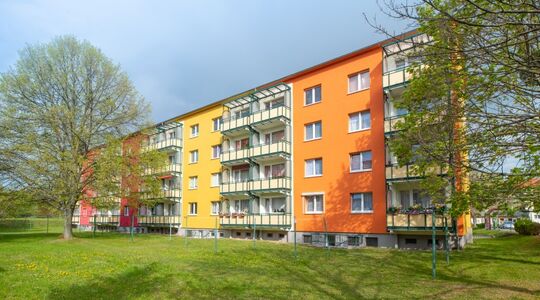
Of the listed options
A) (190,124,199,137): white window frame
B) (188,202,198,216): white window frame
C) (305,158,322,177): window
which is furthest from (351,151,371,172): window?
(190,124,199,137): white window frame

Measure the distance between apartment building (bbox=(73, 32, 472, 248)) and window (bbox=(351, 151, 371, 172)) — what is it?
2.5 inches

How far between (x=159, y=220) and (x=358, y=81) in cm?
2453

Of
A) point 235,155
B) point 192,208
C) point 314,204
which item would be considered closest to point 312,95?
point 314,204

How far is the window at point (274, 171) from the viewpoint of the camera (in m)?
29.8

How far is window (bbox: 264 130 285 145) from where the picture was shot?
3034 centimetres

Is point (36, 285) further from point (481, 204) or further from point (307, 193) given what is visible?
point (307, 193)

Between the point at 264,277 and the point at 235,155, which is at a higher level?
the point at 235,155

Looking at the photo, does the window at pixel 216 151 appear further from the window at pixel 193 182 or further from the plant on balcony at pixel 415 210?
the plant on balcony at pixel 415 210

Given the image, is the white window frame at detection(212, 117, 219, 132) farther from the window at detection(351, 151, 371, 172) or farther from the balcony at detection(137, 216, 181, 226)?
the window at detection(351, 151, 371, 172)

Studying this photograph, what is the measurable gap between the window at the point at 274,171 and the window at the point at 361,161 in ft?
20.1

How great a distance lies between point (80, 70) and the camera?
27.3 metres

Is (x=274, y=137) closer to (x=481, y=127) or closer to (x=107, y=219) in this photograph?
(x=481, y=127)

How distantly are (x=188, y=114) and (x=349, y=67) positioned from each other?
61.6 ft

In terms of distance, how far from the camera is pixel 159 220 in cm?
3916
